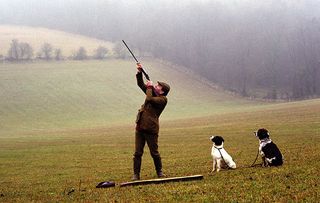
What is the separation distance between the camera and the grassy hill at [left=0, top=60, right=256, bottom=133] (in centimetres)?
9429

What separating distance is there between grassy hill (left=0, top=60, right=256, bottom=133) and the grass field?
0.28 meters

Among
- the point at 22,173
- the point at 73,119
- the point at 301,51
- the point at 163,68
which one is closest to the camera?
the point at 22,173

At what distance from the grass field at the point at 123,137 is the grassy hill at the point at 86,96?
0.90 feet

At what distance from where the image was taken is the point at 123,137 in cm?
5038

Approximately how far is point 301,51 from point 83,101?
333 feet

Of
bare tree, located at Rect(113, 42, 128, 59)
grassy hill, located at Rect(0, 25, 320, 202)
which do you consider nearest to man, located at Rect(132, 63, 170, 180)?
grassy hill, located at Rect(0, 25, 320, 202)

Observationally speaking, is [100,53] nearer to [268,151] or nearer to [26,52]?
[26,52]

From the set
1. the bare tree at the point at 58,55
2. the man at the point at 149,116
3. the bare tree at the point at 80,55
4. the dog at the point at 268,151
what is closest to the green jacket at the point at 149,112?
the man at the point at 149,116

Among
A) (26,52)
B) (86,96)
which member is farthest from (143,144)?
(26,52)

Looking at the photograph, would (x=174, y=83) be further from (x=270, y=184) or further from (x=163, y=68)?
(x=270, y=184)

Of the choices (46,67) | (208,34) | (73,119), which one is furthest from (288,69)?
(73,119)

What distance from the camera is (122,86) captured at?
128 meters

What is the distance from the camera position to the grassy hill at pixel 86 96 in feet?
309

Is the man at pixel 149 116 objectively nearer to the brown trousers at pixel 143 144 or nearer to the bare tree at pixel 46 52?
the brown trousers at pixel 143 144
